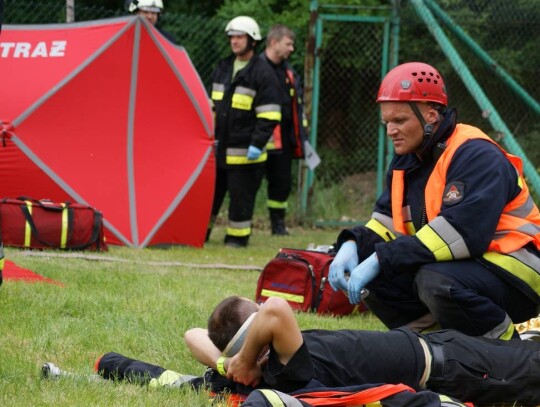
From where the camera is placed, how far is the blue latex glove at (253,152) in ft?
35.2

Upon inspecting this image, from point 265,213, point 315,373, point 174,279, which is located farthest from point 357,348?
point 265,213

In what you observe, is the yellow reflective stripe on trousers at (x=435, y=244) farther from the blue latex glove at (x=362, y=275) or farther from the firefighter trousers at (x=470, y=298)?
the blue latex glove at (x=362, y=275)

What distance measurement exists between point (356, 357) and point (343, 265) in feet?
3.24

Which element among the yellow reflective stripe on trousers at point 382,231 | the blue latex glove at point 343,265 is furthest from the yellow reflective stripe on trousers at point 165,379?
the yellow reflective stripe on trousers at point 382,231

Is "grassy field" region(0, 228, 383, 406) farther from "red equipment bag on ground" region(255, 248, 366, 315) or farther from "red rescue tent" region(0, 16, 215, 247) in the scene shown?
"red rescue tent" region(0, 16, 215, 247)

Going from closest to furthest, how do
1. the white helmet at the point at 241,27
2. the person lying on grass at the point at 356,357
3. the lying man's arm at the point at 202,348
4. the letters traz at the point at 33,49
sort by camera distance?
the person lying on grass at the point at 356,357 → the lying man's arm at the point at 202,348 → the letters traz at the point at 33,49 → the white helmet at the point at 241,27

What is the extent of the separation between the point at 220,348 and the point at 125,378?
1.48 ft

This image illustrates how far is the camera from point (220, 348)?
447cm

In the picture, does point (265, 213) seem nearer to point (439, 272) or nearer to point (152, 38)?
point (152, 38)

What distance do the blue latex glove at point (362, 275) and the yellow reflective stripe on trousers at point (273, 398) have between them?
3.93 ft

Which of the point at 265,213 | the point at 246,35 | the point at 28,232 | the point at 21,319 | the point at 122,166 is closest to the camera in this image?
the point at 21,319

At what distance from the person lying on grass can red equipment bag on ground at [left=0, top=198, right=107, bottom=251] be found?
15.4 feet

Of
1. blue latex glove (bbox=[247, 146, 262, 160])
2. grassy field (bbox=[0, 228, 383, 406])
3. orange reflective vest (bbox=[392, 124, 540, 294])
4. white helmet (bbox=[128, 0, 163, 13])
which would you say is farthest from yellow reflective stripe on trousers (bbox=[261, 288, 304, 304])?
white helmet (bbox=[128, 0, 163, 13])

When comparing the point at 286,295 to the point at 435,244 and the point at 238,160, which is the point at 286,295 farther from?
the point at 238,160
